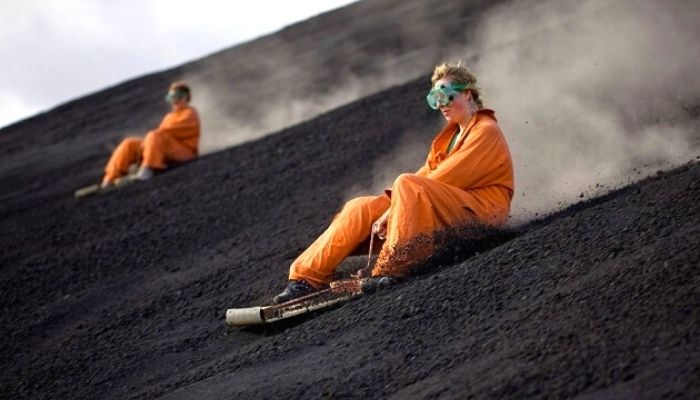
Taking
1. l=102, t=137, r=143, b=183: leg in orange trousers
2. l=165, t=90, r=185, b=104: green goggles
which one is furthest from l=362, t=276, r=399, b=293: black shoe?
l=165, t=90, r=185, b=104: green goggles

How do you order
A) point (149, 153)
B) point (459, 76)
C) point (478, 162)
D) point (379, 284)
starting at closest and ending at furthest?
point (379, 284) < point (478, 162) < point (459, 76) < point (149, 153)

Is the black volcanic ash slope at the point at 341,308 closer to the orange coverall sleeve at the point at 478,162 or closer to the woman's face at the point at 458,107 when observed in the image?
the orange coverall sleeve at the point at 478,162

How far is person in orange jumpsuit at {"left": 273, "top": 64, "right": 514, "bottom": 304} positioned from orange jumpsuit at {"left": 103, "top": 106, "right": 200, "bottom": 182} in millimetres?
7792

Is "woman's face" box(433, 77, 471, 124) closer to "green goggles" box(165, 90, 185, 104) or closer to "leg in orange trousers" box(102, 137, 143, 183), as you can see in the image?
"leg in orange trousers" box(102, 137, 143, 183)

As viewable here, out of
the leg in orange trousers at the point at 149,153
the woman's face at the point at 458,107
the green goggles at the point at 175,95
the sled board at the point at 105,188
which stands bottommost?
the woman's face at the point at 458,107

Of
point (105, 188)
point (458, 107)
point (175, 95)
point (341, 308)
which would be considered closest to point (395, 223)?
point (341, 308)

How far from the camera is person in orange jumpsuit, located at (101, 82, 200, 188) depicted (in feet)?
48.5

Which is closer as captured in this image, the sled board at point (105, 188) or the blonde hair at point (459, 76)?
the blonde hair at point (459, 76)

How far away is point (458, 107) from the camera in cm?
757

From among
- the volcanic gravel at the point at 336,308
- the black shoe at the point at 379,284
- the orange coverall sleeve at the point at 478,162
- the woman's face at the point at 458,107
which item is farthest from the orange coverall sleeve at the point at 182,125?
the black shoe at the point at 379,284

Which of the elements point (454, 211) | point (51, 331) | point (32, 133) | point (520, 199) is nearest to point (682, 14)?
point (520, 199)

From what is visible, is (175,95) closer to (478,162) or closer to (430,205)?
(478,162)

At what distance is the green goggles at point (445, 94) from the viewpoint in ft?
24.7

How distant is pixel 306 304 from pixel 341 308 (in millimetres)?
337
